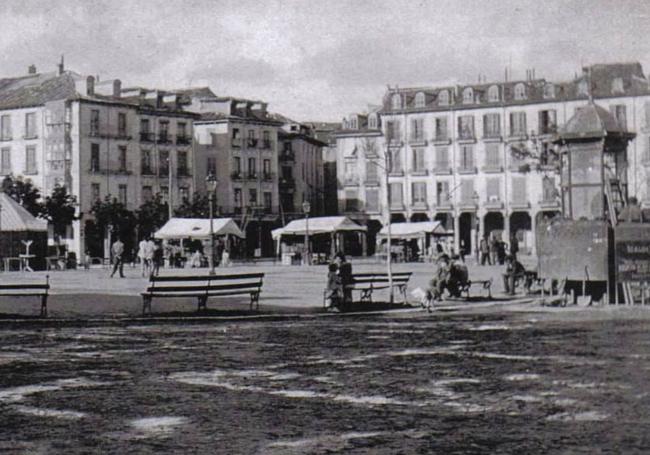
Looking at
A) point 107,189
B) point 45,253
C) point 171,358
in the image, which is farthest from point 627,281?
point 107,189

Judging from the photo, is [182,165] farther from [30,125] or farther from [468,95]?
[468,95]

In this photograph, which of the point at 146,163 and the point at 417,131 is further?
the point at 417,131

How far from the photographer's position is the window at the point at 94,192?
182 feet

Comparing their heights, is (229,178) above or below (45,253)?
above

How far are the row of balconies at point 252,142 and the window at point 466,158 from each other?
13.7 metres

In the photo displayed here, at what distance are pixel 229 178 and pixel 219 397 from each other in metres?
57.1

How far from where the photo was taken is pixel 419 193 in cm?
6456

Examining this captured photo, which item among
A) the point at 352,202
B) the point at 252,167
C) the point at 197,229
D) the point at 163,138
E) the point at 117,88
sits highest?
the point at 117,88

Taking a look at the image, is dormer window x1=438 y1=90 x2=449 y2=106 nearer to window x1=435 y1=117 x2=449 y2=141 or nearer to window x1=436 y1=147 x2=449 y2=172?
window x1=435 y1=117 x2=449 y2=141

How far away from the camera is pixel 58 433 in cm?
676

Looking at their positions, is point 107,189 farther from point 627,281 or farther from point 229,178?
point 627,281

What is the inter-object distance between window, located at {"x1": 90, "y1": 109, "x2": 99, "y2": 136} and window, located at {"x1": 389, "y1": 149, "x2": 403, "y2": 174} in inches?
780

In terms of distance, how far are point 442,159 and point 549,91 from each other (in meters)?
8.26

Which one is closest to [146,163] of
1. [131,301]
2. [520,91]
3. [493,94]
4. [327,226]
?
[327,226]
